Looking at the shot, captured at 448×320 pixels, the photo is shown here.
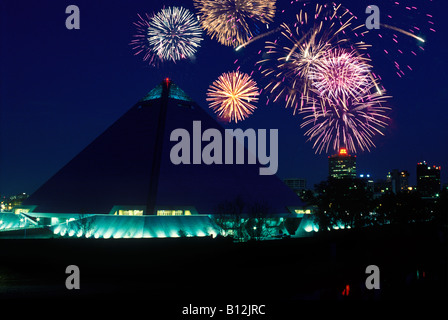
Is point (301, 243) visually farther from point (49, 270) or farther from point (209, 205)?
point (49, 270)

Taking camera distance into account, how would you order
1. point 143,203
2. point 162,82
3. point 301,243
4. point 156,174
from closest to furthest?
point 301,243
point 143,203
point 156,174
point 162,82

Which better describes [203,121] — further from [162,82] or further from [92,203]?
[92,203]

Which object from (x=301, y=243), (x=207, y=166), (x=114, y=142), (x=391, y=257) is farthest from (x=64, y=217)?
(x=391, y=257)

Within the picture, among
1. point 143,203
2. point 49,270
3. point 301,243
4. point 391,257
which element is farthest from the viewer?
point 143,203

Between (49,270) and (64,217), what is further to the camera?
(64,217)
